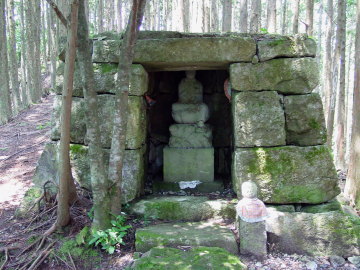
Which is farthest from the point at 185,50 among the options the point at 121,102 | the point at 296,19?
the point at 296,19

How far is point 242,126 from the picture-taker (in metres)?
4.01

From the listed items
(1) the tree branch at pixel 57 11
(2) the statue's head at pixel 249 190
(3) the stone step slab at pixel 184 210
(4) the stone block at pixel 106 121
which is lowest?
(3) the stone step slab at pixel 184 210

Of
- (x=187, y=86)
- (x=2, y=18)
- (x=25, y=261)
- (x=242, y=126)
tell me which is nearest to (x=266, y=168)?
(x=242, y=126)

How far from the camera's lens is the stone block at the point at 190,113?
5.23 metres

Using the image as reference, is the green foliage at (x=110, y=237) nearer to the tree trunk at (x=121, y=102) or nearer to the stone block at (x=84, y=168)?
the tree trunk at (x=121, y=102)

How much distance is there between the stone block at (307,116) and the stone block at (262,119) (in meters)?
0.16

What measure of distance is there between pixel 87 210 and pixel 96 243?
77cm

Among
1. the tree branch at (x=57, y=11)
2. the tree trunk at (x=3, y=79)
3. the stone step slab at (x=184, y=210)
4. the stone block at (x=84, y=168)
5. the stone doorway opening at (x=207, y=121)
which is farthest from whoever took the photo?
the tree trunk at (x=3, y=79)

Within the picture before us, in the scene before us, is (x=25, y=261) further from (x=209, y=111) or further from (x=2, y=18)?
(x=2, y=18)

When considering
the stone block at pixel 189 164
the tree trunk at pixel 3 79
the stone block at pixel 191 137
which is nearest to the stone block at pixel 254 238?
the stone block at pixel 189 164

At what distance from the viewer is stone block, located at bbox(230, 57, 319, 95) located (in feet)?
13.0

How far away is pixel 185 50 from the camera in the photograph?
13.2ft

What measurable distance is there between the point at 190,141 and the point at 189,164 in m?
0.40

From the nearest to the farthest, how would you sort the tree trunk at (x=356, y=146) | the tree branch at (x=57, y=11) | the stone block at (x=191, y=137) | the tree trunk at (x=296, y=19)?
the tree branch at (x=57, y=11) → the tree trunk at (x=356, y=146) → the stone block at (x=191, y=137) → the tree trunk at (x=296, y=19)
